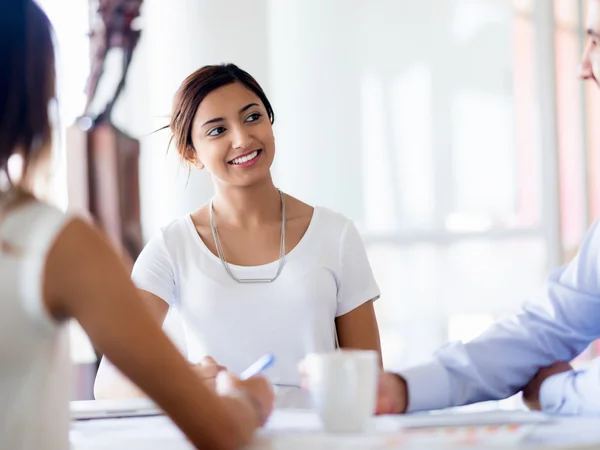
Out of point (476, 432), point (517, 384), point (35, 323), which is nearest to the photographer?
point (35, 323)

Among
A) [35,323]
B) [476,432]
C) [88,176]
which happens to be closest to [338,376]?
[476,432]

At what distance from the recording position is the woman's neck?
2.05m

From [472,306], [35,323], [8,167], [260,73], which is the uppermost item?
[260,73]

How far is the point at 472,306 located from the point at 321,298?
4.96ft

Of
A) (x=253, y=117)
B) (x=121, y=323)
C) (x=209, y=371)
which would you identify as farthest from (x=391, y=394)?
(x=253, y=117)

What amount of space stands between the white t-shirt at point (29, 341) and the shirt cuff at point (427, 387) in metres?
0.58

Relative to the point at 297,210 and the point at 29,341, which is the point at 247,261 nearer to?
the point at 297,210

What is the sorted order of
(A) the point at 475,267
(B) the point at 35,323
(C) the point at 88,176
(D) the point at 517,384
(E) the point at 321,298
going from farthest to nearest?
(A) the point at 475,267 → (C) the point at 88,176 → (E) the point at 321,298 → (D) the point at 517,384 → (B) the point at 35,323

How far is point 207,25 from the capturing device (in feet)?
10.2

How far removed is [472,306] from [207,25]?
1.40m

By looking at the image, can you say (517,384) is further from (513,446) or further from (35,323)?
(35,323)

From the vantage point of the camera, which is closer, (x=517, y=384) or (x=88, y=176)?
(x=517, y=384)

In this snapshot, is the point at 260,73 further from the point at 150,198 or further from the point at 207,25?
the point at 150,198

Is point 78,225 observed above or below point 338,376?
above
